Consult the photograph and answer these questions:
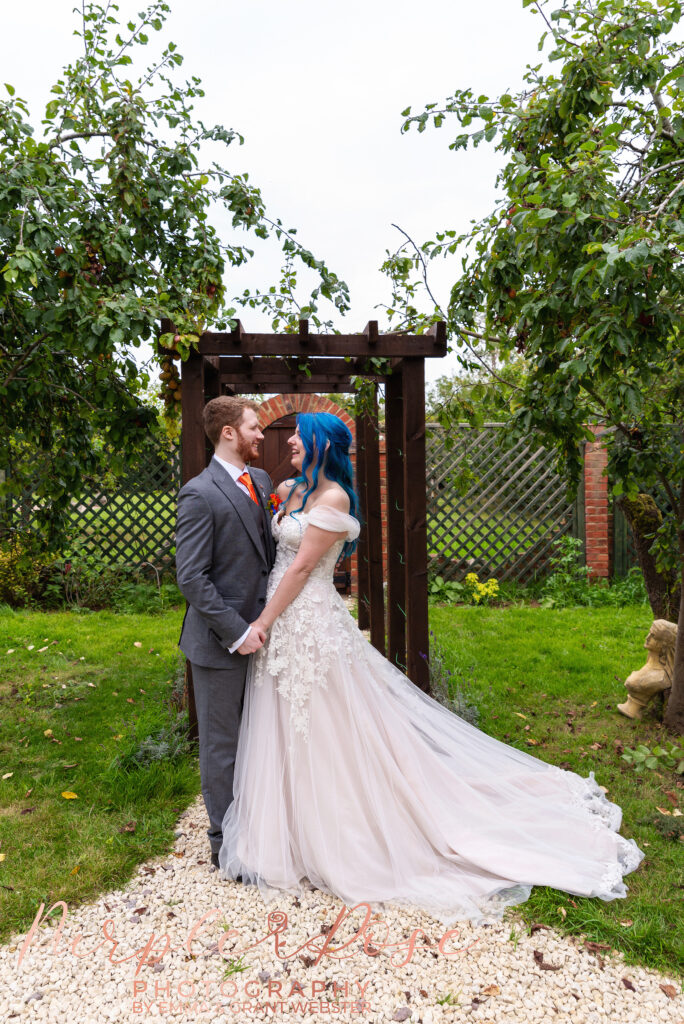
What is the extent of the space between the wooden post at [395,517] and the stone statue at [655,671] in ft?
4.88

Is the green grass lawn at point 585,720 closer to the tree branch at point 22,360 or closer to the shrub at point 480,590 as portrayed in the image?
the shrub at point 480,590

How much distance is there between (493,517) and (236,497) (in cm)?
572

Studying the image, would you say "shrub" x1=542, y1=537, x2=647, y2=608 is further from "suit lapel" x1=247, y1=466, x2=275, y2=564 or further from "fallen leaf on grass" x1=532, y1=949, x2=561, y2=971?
"fallen leaf on grass" x1=532, y1=949, x2=561, y2=971

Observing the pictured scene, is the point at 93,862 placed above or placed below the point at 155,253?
below

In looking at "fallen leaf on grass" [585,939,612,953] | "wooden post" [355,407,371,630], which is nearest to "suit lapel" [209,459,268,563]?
"fallen leaf on grass" [585,939,612,953]

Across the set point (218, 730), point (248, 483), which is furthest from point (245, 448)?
point (218, 730)

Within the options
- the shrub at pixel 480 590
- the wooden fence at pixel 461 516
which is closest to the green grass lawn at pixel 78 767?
the wooden fence at pixel 461 516

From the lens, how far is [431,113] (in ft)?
10.6

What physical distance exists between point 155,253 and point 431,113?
177 centimetres

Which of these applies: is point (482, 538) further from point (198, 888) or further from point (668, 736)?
point (198, 888)

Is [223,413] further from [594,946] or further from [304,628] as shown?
[594,946]

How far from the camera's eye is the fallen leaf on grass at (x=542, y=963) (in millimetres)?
2008

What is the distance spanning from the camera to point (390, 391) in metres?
4.02

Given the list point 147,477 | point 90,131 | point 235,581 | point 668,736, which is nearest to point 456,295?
point 235,581
